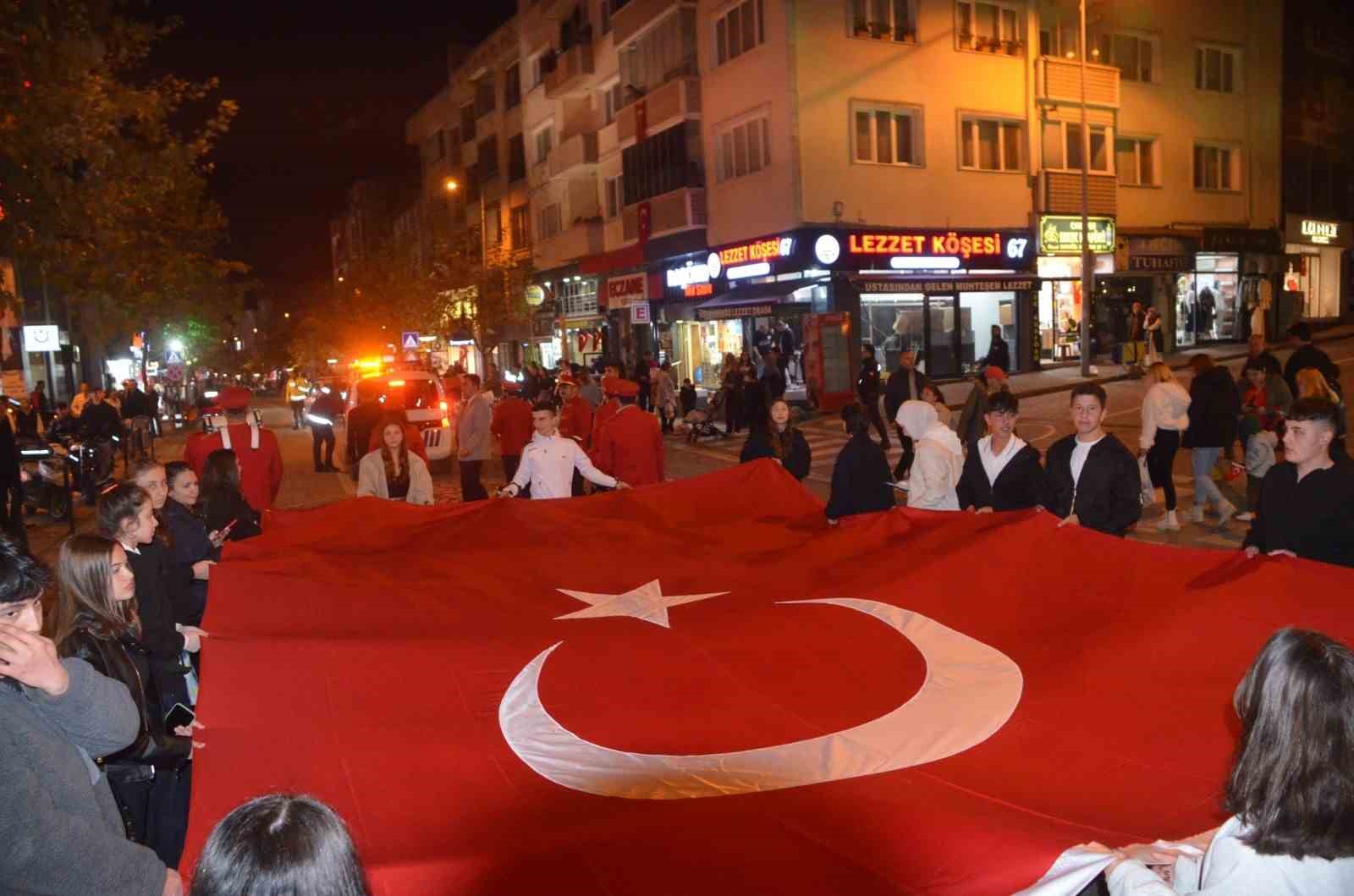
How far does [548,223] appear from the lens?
54.3 m

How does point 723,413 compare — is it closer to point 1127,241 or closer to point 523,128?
point 1127,241

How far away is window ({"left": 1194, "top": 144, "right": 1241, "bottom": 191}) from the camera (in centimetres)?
4266

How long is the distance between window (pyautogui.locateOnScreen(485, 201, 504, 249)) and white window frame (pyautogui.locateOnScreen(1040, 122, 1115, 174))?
31.4 metres

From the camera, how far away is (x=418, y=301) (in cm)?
5928

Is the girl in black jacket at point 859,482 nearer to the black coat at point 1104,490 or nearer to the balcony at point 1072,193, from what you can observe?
the black coat at point 1104,490

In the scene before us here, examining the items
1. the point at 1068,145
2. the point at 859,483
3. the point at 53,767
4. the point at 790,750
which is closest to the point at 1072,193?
the point at 1068,145

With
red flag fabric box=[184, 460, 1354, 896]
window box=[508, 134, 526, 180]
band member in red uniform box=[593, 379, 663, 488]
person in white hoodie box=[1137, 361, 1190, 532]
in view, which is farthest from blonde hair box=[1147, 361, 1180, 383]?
window box=[508, 134, 526, 180]

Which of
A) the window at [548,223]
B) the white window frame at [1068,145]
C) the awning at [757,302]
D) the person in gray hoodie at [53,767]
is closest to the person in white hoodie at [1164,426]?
the person in gray hoodie at [53,767]

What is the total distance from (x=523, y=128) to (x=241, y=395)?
1935 inches

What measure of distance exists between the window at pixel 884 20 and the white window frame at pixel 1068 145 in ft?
20.2

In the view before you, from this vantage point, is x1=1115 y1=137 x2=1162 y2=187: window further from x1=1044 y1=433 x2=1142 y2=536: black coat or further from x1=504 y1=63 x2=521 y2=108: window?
x1=1044 y1=433 x2=1142 y2=536: black coat

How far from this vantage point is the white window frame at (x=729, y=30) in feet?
112

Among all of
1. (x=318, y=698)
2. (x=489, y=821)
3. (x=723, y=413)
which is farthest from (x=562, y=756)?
(x=723, y=413)

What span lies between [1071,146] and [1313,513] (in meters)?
35.3
